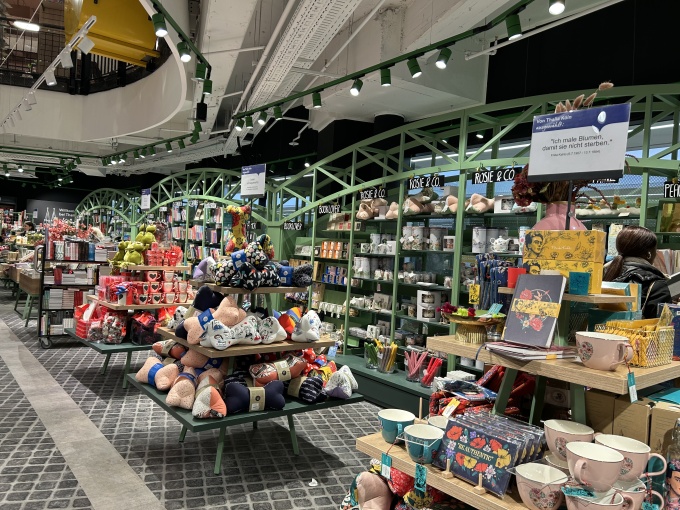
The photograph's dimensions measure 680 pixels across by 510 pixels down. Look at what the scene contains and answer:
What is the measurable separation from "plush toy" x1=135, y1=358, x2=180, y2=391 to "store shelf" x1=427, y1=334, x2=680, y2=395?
249 centimetres

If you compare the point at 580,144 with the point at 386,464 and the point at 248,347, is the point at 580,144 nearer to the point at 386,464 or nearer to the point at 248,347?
the point at 386,464

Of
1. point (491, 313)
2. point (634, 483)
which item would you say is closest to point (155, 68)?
point (491, 313)

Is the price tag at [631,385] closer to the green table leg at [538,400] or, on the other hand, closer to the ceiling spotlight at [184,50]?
the green table leg at [538,400]

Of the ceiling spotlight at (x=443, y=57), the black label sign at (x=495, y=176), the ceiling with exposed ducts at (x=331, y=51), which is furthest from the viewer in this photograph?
the ceiling with exposed ducts at (x=331, y=51)

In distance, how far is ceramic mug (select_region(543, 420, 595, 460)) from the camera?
165cm

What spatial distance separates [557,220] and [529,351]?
610 millimetres

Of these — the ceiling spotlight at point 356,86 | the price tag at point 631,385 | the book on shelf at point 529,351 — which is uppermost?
the ceiling spotlight at point 356,86

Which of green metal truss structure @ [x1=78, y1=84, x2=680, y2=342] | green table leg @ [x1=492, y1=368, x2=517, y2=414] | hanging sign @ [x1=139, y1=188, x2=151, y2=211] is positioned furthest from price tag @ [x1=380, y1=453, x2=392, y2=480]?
hanging sign @ [x1=139, y1=188, x2=151, y2=211]

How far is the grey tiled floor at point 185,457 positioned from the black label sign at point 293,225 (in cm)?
311

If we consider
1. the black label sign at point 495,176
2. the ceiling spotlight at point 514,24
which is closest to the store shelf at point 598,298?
the ceiling spotlight at point 514,24

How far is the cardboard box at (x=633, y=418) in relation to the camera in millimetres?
1712

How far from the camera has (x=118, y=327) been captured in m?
5.57

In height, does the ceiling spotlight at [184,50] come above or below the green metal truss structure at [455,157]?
above

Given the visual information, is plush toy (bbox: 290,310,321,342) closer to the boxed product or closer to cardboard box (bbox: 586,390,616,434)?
the boxed product
